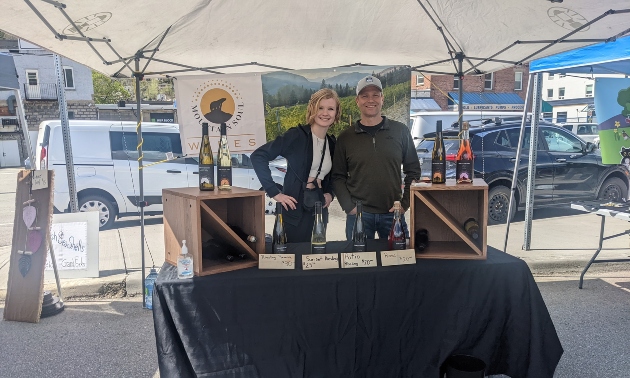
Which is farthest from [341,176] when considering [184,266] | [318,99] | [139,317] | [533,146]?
[533,146]

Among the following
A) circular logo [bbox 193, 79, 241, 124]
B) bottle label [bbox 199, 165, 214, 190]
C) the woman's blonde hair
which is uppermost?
circular logo [bbox 193, 79, 241, 124]

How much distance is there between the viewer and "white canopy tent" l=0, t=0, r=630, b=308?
9.13ft

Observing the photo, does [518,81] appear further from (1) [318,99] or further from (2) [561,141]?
(1) [318,99]

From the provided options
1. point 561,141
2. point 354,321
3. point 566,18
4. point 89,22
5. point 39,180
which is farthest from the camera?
point 561,141

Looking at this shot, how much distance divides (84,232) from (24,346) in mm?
1529

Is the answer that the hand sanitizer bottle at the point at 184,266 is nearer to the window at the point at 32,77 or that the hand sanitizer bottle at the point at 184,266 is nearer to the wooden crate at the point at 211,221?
the wooden crate at the point at 211,221

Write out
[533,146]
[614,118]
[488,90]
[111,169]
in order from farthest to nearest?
[488,90], [111,169], [533,146], [614,118]

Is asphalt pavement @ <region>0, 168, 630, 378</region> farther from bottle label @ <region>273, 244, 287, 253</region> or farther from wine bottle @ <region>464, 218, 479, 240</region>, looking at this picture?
bottle label @ <region>273, 244, 287, 253</region>

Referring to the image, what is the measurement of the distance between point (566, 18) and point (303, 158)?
198cm

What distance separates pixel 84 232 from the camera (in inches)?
187

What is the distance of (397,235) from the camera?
2.53 metres

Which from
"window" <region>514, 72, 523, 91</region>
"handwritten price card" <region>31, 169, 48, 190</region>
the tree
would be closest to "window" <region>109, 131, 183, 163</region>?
"handwritten price card" <region>31, 169, 48, 190</region>

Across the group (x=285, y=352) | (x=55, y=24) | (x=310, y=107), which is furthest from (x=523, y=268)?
(x=55, y=24)

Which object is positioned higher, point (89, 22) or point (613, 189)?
point (89, 22)
